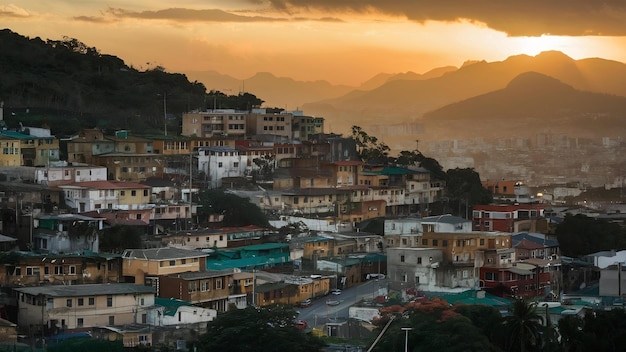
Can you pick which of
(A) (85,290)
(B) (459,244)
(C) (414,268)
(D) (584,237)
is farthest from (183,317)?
(D) (584,237)

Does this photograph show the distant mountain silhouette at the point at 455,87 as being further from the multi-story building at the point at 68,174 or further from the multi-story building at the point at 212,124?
the multi-story building at the point at 68,174

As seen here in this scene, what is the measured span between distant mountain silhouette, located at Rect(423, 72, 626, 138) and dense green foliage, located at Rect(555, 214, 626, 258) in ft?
103

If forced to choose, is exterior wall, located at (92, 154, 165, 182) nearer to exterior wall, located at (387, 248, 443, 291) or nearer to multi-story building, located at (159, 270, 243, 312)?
exterior wall, located at (387, 248, 443, 291)

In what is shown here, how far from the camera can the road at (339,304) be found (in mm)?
24500

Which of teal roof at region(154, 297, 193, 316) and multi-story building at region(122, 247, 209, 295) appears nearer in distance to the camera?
teal roof at region(154, 297, 193, 316)

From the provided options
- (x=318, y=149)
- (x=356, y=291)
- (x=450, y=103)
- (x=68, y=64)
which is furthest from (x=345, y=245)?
(x=450, y=103)

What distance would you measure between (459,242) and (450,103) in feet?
151

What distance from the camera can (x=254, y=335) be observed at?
20781 mm

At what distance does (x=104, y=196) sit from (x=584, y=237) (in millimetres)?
10582

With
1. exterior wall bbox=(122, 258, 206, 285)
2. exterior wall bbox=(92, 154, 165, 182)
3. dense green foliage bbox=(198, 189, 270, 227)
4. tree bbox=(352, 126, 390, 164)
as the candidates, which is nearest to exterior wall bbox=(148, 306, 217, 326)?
exterior wall bbox=(122, 258, 206, 285)

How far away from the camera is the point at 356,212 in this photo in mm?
34031

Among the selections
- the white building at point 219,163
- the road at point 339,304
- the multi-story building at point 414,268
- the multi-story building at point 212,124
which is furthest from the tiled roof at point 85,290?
the multi-story building at point 212,124

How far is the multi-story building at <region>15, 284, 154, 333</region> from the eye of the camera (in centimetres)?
2214

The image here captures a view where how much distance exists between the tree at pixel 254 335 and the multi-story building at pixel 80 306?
→ 1828 millimetres
